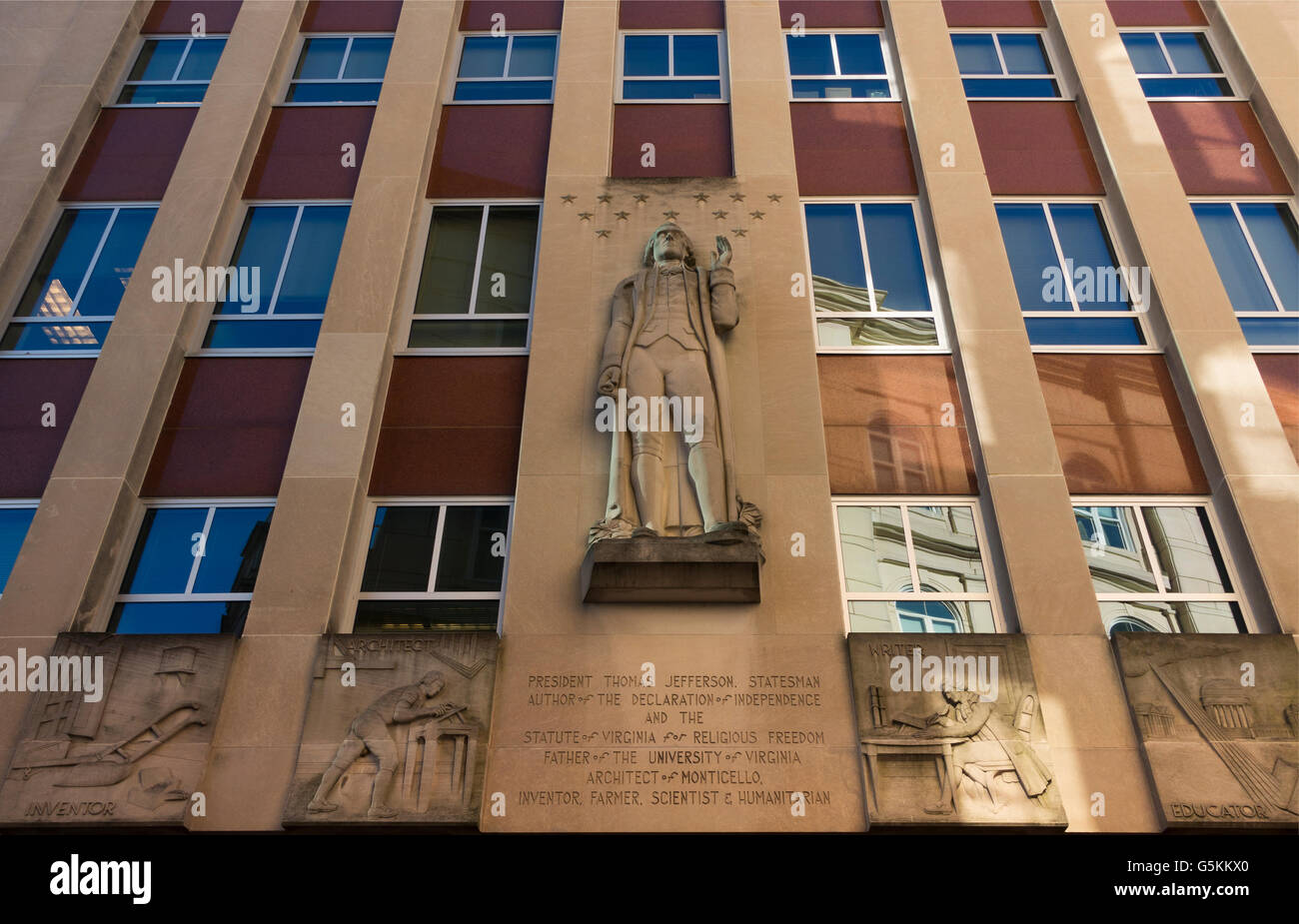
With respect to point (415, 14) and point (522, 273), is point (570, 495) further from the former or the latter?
point (415, 14)

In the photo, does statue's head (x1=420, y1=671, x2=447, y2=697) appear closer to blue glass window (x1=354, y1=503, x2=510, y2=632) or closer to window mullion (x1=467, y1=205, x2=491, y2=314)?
blue glass window (x1=354, y1=503, x2=510, y2=632)

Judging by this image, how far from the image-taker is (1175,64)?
628 inches

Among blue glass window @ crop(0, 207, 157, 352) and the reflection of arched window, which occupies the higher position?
blue glass window @ crop(0, 207, 157, 352)

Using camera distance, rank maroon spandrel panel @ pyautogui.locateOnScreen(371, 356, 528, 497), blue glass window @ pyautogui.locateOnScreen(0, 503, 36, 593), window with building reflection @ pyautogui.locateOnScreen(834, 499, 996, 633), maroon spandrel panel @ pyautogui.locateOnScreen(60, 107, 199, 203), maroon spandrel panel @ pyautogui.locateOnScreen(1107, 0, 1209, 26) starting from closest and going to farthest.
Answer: window with building reflection @ pyautogui.locateOnScreen(834, 499, 996, 633), blue glass window @ pyautogui.locateOnScreen(0, 503, 36, 593), maroon spandrel panel @ pyautogui.locateOnScreen(371, 356, 528, 497), maroon spandrel panel @ pyautogui.locateOnScreen(60, 107, 199, 203), maroon spandrel panel @ pyautogui.locateOnScreen(1107, 0, 1209, 26)

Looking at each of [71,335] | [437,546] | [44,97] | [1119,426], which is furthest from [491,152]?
[1119,426]

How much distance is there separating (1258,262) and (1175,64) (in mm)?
4541

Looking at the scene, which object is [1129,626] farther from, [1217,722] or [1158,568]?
[1217,722]

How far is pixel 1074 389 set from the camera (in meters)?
12.1

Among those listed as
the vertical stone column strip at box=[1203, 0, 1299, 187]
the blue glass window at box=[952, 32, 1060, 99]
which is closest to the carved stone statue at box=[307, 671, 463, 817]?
the blue glass window at box=[952, 32, 1060, 99]

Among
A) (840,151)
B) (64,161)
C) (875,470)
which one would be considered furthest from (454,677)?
(64,161)

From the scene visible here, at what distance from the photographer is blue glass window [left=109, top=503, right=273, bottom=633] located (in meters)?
10.7

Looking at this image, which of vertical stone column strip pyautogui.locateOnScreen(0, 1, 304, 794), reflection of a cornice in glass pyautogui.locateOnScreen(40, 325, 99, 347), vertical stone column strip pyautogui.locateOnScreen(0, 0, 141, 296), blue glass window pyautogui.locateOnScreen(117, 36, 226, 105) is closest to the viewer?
vertical stone column strip pyautogui.locateOnScreen(0, 1, 304, 794)

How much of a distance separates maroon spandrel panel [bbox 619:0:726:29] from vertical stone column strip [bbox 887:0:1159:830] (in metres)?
3.32
